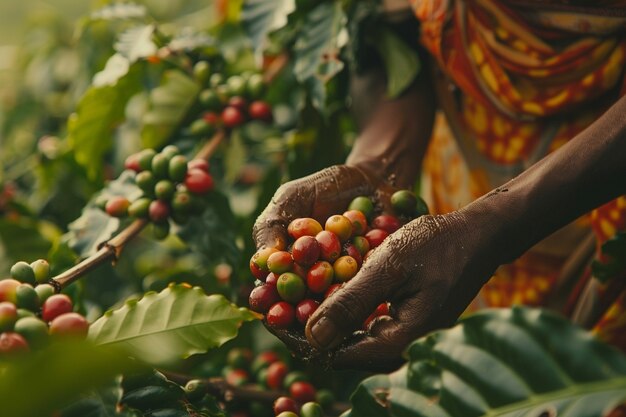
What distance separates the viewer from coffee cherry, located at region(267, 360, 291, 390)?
1661 mm

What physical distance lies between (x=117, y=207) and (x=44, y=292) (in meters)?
0.46

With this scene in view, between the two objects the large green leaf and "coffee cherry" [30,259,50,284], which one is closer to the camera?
the large green leaf

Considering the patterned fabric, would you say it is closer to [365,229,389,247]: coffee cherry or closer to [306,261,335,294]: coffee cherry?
[365,229,389,247]: coffee cherry

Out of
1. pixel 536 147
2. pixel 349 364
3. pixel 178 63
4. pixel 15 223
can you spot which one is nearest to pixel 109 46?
pixel 178 63

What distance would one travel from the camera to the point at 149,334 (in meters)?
1.19

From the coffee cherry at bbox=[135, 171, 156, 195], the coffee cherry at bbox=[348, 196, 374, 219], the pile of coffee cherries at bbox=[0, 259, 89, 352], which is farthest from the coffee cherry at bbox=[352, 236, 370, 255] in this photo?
the coffee cherry at bbox=[135, 171, 156, 195]

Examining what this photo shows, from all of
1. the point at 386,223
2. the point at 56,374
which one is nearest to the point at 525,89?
the point at 386,223

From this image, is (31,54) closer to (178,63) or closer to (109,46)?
(109,46)

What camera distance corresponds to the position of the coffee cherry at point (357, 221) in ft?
4.38

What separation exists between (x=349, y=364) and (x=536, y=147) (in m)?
0.77

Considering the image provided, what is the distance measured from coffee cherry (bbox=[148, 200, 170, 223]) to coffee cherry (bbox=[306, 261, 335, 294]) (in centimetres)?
54

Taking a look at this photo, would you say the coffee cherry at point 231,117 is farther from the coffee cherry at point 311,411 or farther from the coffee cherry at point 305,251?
the coffee cherry at point 311,411

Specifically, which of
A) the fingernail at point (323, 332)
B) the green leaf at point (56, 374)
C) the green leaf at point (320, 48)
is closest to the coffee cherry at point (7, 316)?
the green leaf at point (56, 374)

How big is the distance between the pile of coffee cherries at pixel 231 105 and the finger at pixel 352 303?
0.98 metres
